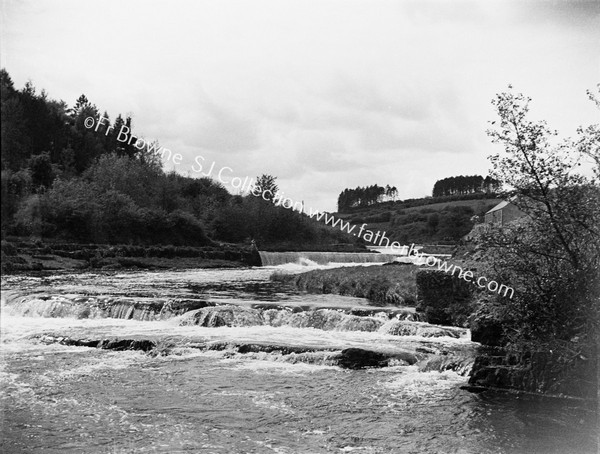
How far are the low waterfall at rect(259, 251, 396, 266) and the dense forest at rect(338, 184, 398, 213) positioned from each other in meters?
13.7

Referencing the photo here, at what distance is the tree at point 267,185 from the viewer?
4206 cm

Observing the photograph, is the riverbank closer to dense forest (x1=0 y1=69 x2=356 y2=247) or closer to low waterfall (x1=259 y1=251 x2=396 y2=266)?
low waterfall (x1=259 y1=251 x2=396 y2=266)

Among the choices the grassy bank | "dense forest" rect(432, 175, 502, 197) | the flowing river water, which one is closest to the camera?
the flowing river water

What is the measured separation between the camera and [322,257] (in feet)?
134

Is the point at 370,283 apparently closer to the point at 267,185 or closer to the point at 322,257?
the point at 322,257

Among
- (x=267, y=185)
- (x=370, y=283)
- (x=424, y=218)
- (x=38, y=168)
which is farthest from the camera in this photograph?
(x=267, y=185)

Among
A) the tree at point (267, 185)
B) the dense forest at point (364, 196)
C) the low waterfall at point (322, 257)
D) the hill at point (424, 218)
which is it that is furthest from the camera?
the tree at point (267, 185)

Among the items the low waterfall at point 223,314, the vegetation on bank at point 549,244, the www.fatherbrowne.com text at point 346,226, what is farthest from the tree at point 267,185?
the vegetation on bank at point 549,244

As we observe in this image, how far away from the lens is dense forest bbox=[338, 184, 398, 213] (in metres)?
20.1

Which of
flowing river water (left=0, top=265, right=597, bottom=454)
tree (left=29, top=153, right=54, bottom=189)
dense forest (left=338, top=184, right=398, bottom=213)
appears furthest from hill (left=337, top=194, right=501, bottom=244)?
tree (left=29, top=153, right=54, bottom=189)

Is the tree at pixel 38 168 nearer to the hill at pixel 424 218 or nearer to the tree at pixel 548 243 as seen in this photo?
the tree at pixel 548 243

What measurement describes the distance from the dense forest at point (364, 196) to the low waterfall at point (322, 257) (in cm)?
1370

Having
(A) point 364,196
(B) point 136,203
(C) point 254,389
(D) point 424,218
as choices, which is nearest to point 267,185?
(B) point 136,203

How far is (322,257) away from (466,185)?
3008 cm
